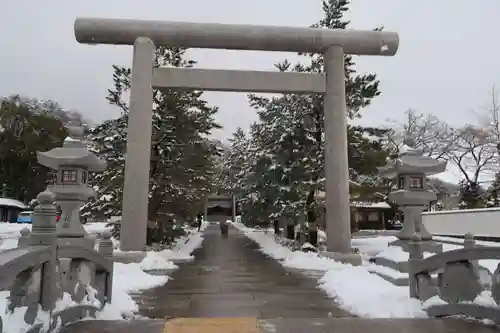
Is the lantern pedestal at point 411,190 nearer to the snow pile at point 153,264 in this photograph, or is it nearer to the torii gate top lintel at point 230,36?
the torii gate top lintel at point 230,36

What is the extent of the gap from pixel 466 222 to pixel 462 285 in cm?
1997

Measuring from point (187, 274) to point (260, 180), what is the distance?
13.3m

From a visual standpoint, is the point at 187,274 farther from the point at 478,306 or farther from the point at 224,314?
the point at 478,306

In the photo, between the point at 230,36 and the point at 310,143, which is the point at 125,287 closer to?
the point at 230,36

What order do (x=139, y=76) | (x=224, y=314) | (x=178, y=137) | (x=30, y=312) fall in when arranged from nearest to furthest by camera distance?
(x=30, y=312) → (x=224, y=314) → (x=139, y=76) → (x=178, y=137)

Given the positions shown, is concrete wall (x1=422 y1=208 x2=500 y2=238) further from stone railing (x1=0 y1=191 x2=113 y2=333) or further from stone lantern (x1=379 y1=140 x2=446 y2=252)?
stone railing (x1=0 y1=191 x2=113 y2=333)

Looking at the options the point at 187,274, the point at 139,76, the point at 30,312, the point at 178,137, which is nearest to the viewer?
the point at 30,312

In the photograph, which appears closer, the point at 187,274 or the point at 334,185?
the point at 187,274

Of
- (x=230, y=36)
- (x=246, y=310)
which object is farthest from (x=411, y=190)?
(x=246, y=310)

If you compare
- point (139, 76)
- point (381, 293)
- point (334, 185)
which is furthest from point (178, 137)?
point (381, 293)

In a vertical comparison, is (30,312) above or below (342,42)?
below

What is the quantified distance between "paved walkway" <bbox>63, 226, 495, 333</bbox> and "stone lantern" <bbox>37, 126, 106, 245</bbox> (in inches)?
118

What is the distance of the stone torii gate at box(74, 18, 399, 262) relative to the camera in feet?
52.7

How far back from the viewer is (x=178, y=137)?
21.4 metres
